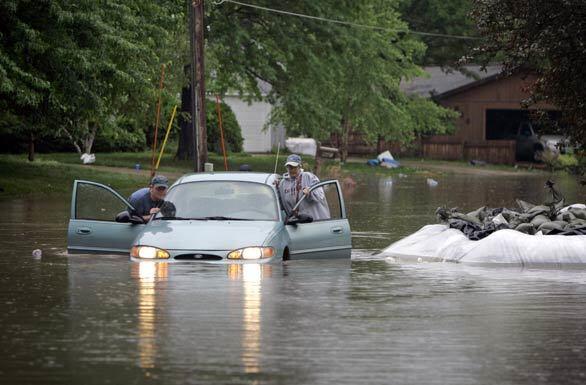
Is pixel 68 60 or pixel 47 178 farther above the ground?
pixel 68 60

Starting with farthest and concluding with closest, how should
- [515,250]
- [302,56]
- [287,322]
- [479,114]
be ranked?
[479,114]
[302,56]
[515,250]
[287,322]

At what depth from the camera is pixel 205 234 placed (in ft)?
54.5

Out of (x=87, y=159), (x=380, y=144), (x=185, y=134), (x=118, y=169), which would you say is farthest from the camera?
(x=380, y=144)

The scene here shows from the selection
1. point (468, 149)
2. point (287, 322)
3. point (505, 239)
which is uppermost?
point (468, 149)

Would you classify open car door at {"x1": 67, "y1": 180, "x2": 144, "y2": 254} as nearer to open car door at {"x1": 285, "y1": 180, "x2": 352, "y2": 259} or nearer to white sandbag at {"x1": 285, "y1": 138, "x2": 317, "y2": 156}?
open car door at {"x1": 285, "y1": 180, "x2": 352, "y2": 259}

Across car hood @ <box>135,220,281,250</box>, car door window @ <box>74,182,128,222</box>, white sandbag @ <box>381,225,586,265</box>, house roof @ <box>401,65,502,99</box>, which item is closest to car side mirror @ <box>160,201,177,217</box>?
car hood @ <box>135,220,281,250</box>

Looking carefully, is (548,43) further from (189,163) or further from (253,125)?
(253,125)

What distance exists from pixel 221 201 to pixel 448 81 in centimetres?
5885

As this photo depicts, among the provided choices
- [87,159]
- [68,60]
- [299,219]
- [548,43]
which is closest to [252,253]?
[299,219]

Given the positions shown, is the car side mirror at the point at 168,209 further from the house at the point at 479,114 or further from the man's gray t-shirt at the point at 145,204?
the house at the point at 479,114

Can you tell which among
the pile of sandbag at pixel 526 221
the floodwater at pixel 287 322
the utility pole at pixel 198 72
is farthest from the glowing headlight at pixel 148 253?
the utility pole at pixel 198 72

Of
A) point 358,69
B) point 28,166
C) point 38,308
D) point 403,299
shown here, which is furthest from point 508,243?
point 358,69

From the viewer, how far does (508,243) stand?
1917cm

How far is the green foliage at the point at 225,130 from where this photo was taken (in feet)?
209
